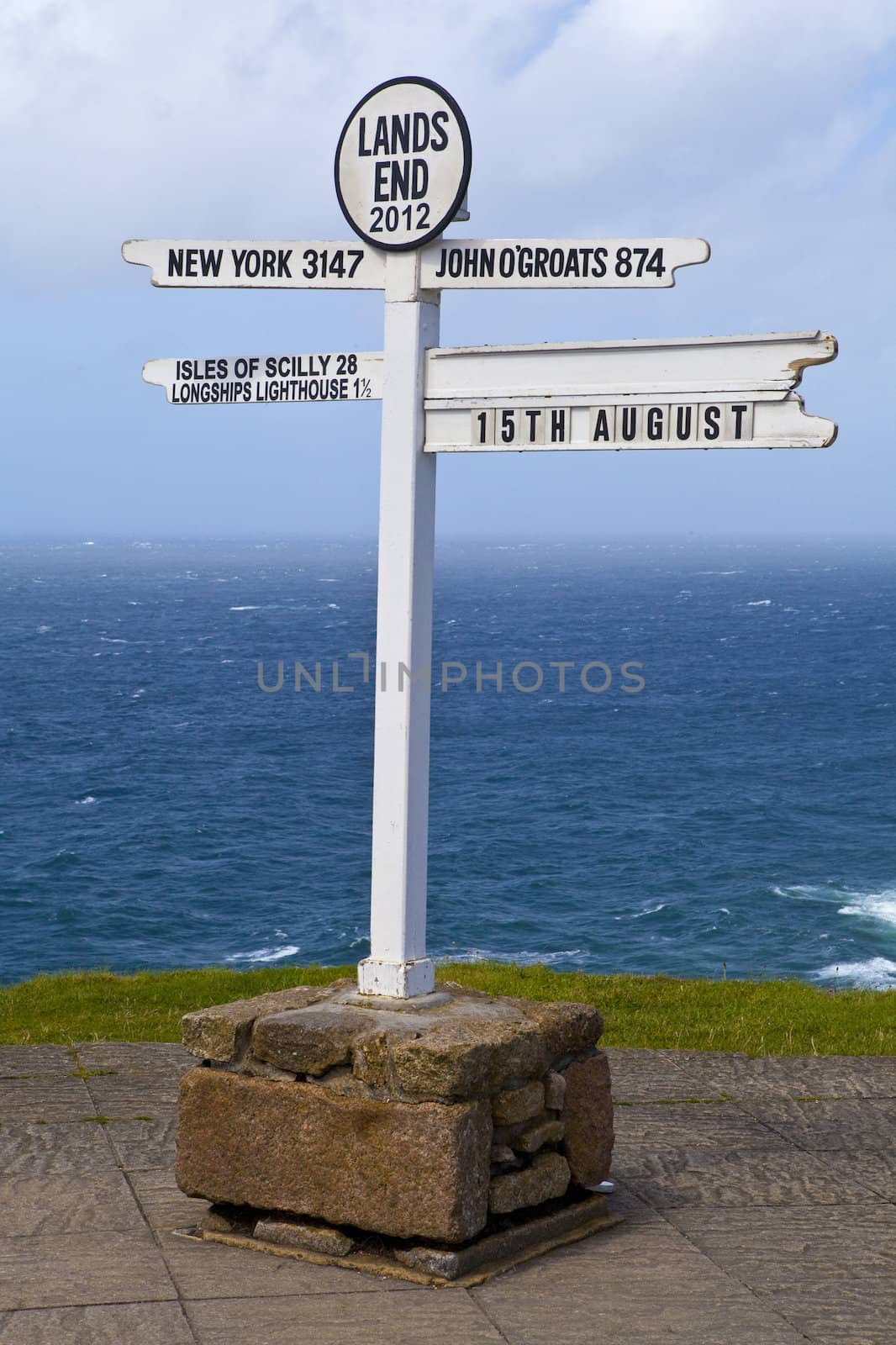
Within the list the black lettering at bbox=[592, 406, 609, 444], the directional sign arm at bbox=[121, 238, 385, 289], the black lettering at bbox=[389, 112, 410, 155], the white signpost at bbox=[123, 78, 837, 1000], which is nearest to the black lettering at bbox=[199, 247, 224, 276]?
the directional sign arm at bbox=[121, 238, 385, 289]

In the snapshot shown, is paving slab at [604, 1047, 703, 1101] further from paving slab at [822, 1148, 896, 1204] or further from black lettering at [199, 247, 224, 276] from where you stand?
black lettering at [199, 247, 224, 276]

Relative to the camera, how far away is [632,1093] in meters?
7.35

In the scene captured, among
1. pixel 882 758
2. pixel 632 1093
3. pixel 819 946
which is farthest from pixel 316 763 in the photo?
pixel 632 1093

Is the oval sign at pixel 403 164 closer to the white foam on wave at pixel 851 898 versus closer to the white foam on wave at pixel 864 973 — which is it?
the white foam on wave at pixel 864 973

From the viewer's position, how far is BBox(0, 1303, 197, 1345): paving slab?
14.5 ft

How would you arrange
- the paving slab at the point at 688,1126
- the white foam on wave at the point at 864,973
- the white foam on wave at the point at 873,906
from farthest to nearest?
the white foam on wave at the point at 873,906
the white foam on wave at the point at 864,973
the paving slab at the point at 688,1126

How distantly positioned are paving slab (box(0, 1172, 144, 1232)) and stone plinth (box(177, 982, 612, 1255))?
1.12ft

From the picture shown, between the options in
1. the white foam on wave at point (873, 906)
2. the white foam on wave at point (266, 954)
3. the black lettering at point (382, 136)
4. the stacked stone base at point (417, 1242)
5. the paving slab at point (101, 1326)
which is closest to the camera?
the paving slab at point (101, 1326)

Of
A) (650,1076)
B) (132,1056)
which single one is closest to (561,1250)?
(650,1076)

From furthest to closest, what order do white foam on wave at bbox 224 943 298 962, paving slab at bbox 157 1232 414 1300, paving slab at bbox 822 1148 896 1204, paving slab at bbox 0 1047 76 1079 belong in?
white foam on wave at bbox 224 943 298 962, paving slab at bbox 0 1047 76 1079, paving slab at bbox 822 1148 896 1204, paving slab at bbox 157 1232 414 1300

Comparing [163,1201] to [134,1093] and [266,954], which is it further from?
[266,954]

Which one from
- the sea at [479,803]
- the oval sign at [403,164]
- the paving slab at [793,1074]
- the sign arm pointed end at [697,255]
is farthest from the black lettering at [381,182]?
the paving slab at [793,1074]

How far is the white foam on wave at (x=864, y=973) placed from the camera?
2583cm

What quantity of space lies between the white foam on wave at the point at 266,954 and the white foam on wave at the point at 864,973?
10.3m
